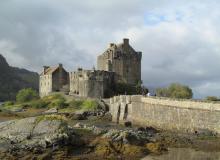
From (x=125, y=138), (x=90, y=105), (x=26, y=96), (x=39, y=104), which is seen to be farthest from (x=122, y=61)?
(x=125, y=138)

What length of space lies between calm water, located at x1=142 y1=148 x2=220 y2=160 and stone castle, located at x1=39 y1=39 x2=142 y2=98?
50.6 meters

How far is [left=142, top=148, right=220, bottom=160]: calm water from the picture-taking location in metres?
33.5

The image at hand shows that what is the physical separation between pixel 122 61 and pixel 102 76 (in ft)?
33.5

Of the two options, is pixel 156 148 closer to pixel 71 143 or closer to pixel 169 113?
pixel 71 143

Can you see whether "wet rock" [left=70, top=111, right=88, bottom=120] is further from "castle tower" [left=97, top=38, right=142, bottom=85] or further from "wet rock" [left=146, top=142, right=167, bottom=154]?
"wet rock" [left=146, top=142, right=167, bottom=154]

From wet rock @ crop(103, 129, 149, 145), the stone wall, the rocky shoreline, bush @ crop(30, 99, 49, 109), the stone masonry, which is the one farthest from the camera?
the stone masonry

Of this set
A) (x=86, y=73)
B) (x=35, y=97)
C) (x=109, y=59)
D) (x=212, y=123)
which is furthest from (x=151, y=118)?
(x=35, y=97)

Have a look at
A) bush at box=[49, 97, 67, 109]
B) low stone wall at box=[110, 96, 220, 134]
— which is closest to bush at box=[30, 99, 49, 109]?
bush at box=[49, 97, 67, 109]

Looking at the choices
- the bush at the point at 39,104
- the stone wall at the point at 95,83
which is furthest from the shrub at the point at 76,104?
the bush at the point at 39,104

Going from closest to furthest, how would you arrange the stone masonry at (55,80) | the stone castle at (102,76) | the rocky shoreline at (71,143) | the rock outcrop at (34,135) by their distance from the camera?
the rocky shoreline at (71,143)
the rock outcrop at (34,135)
the stone castle at (102,76)
the stone masonry at (55,80)

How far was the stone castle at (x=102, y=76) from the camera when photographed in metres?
86.9

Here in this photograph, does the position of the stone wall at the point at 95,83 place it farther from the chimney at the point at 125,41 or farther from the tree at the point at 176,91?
the tree at the point at 176,91

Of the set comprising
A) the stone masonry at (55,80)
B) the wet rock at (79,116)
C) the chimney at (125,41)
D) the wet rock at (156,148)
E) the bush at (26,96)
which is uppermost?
the chimney at (125,41)

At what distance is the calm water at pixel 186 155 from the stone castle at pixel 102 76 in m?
50.6
